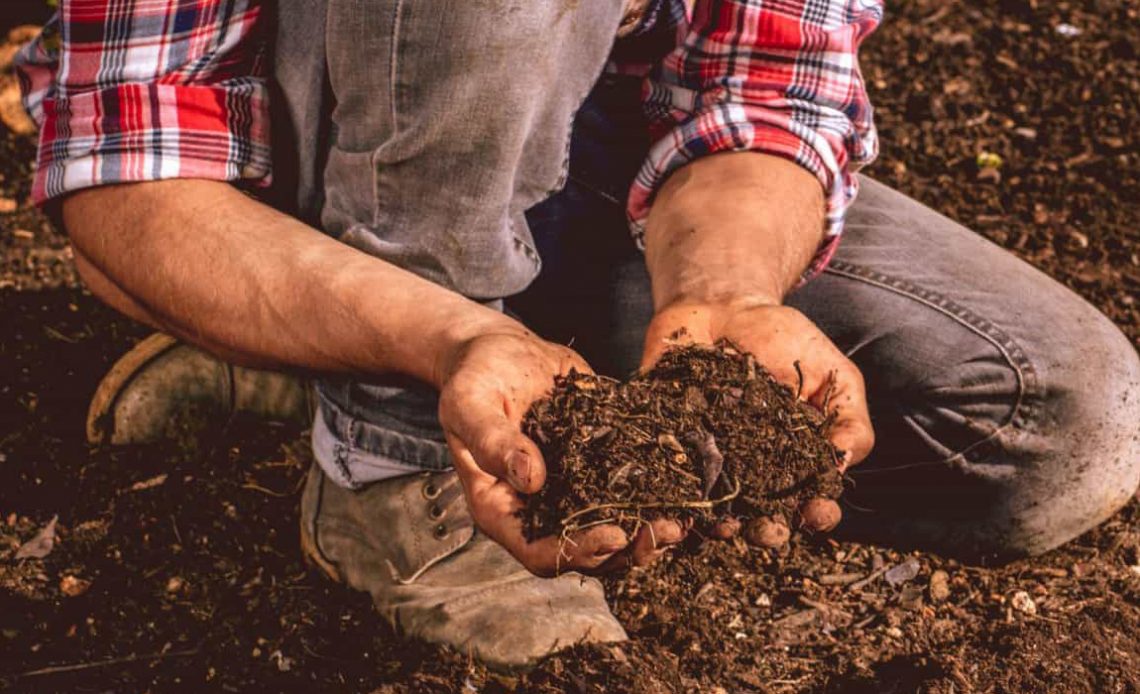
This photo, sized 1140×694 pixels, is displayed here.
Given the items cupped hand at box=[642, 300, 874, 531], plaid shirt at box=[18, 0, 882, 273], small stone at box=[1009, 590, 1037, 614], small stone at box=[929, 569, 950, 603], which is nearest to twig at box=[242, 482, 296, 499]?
plaid shirt at box=[18, 0, 882, 273]

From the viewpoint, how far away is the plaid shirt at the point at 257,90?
195 centimetres

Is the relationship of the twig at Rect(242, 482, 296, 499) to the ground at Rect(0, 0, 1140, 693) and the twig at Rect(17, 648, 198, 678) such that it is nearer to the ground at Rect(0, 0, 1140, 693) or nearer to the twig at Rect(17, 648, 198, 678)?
the ground at Rect(0, 0, 1140, 693)

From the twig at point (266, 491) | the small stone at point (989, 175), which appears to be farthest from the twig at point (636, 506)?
the small stone at point (989, 175)

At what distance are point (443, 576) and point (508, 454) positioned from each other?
0.78 meters

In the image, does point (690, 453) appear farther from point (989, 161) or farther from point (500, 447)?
point (989, 161)

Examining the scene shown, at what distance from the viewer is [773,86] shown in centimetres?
232

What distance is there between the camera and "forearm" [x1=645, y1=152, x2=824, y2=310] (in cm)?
206

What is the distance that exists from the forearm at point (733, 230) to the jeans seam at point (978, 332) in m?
0.23

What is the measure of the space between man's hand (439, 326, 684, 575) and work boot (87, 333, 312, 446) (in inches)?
43.6

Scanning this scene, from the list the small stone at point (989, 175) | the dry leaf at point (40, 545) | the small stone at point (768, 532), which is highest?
the small stone at point (768, 532)

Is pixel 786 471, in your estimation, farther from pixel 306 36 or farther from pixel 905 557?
pixel 306 36

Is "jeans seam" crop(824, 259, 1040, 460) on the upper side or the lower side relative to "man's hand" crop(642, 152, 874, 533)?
lower

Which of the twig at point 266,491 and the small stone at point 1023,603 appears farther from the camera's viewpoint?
the twig at point 266,491

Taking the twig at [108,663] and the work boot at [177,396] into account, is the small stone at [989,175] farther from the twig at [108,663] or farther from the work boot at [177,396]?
the twig at [108,663]
